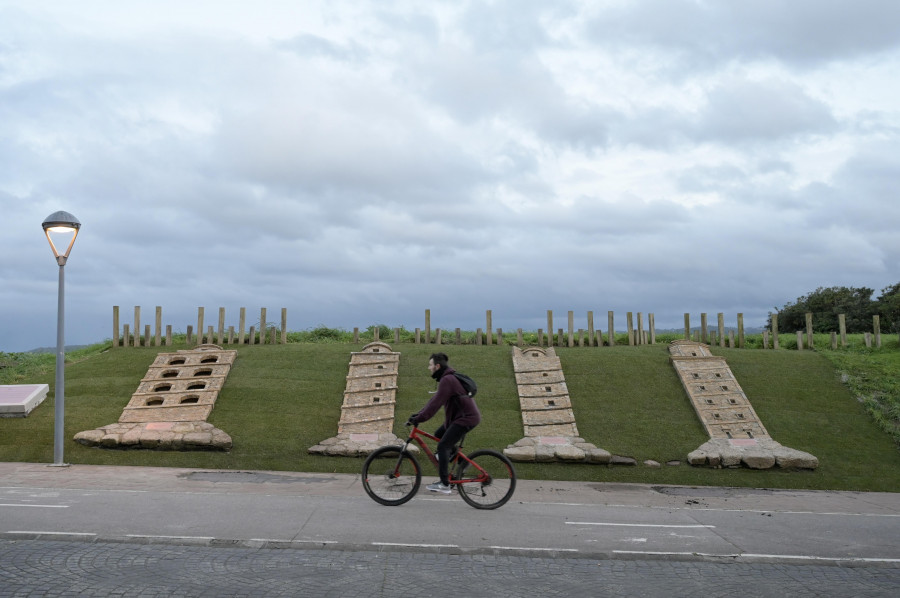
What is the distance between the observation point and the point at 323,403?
14.5 metres

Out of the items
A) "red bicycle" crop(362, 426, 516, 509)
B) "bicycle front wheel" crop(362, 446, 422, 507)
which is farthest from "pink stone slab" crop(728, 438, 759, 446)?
"bicycle front wheel" crop(362, 446, 422, 507)

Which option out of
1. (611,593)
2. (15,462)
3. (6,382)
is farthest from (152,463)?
(611,593)

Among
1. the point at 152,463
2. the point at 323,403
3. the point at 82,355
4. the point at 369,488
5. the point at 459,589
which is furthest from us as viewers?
the point at 82,355

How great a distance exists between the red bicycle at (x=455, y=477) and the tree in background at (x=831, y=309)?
87.9 ft

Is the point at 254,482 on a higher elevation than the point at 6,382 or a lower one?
lower

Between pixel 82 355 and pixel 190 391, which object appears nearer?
pixel 190 391

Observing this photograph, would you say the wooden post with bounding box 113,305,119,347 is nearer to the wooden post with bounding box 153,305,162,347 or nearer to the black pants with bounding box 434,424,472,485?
the wooden post with bounding box 153,305,162,347

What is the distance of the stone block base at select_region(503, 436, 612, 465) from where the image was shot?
39.2 ft

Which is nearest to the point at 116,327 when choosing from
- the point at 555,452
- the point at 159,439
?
the point at 159,439

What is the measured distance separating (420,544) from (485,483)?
6.22 feet

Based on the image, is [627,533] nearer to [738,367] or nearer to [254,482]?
[254,482]

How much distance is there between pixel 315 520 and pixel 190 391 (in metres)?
8.84

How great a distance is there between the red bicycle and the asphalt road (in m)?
0.19

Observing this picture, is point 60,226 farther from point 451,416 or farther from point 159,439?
point 451,416
